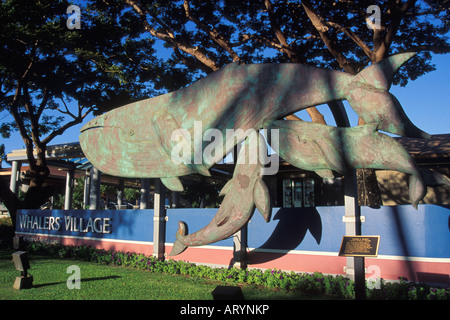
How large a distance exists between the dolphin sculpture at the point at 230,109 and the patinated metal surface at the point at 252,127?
0.04 feet

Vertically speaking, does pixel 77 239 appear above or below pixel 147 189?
below

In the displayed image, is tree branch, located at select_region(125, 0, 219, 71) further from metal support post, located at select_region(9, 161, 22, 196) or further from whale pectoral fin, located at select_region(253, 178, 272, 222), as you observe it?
metal support post, located at select_region(9, 161, 22, 196)

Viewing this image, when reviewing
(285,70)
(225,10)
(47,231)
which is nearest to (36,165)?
(47,231)

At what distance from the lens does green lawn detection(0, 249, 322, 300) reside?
681cm

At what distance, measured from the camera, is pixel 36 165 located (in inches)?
631

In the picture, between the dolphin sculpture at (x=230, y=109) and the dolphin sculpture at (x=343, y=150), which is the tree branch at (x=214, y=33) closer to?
the dolphin sculpture at (x=230, y=109)

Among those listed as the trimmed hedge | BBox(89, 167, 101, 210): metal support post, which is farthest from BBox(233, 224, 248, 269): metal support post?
BBox(89, 167, 101, 210): metal support post

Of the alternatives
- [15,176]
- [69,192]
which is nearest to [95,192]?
[69,192]

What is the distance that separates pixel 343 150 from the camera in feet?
16.5

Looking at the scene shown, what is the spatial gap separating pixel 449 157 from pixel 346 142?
30.4 ft

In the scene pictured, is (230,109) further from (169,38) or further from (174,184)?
(169,38)

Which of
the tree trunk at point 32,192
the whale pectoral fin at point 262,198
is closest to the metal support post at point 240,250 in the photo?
the whale pectoral fin at point 262,198

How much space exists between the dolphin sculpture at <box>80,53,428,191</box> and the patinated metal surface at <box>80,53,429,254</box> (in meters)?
0.01
